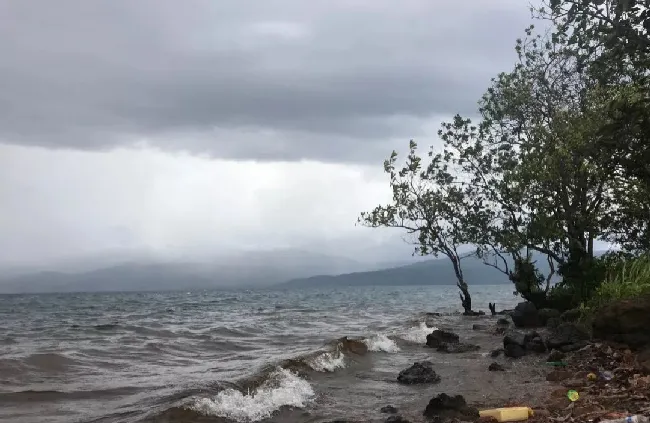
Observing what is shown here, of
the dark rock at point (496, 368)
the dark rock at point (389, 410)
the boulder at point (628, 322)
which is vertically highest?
the boulder at point (628, 322)

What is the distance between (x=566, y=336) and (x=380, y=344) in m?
7.06

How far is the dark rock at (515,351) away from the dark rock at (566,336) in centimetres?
91

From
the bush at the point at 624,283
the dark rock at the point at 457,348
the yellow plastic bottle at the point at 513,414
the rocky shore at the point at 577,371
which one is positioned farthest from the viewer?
the dark rock at the point at 457,348

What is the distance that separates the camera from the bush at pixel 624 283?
16109mm

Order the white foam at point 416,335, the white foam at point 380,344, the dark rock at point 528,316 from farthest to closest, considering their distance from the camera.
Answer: the dark rock at point 528,316 < the white foam at point 416,335 < the white foam at point 380,344

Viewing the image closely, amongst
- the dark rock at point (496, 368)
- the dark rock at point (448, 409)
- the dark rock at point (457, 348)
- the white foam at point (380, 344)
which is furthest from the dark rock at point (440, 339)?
the dark rock at point (448, 409)

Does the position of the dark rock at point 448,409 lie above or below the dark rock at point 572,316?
below

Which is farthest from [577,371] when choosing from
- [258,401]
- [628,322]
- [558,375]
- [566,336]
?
[258,401]

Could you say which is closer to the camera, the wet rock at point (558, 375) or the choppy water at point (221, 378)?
the choppy water at point (221, 378)

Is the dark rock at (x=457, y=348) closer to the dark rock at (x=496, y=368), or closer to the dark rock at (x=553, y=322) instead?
the dark rock at (x=553, y=322)

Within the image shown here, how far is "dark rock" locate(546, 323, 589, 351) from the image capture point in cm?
1627

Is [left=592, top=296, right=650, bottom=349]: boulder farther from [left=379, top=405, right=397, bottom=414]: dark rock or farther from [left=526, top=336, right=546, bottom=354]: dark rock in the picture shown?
[left=379, top=405, right=397, bottom=414]: dark rock

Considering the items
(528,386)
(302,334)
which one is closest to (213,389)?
(528,386)

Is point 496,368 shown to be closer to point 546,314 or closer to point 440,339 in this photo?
point 440,339
